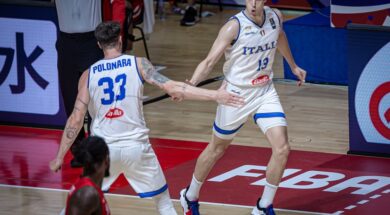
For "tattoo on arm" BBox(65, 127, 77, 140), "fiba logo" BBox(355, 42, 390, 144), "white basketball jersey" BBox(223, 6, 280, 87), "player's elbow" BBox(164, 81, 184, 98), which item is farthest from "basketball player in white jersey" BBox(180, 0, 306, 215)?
"fiba logo" BBox(355, 42, 390, 144)

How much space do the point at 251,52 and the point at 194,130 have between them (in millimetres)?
3193

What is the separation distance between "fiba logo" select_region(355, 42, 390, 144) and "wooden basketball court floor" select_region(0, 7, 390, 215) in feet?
1.02

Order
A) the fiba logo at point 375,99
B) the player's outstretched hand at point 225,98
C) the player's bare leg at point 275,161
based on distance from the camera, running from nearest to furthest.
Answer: the player's outstretched hand at point 225,98, the player's bare leg at point 275,161, the fiba logo at point 375,99

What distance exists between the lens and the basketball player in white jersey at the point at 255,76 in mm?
7281

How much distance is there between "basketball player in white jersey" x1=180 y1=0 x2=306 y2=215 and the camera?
728cm

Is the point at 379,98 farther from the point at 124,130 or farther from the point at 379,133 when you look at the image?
the point at 124,130

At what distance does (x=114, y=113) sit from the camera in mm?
6578

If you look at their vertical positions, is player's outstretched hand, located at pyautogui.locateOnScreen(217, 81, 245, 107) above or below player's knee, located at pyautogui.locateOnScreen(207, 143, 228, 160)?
above

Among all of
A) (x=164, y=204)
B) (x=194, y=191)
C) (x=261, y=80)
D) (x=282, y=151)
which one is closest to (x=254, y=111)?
(x=261, y=80)

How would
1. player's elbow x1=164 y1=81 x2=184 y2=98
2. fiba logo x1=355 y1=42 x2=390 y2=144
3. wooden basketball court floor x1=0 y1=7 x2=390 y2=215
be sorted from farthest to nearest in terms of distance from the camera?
1. fiba logo x1=355 y1=42 x2=390 y2=144
2. wooden basketball court floor x1=0 y1=7 x2=390 y2=215
3. player's elbow x1=164 y1=81 x2=184 y2=98

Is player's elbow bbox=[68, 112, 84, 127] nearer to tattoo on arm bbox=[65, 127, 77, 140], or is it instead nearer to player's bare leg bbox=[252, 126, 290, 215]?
tattoo on arm bbox=[65, 127, 77, 140]

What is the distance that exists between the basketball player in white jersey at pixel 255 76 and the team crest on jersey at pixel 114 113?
875mm

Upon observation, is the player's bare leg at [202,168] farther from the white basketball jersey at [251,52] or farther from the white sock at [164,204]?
the white sock at [164,204]

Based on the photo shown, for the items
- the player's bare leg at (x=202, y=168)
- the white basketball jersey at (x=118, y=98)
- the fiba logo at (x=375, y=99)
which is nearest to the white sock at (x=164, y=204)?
the white basketball jersey at (x=118, y=98)
